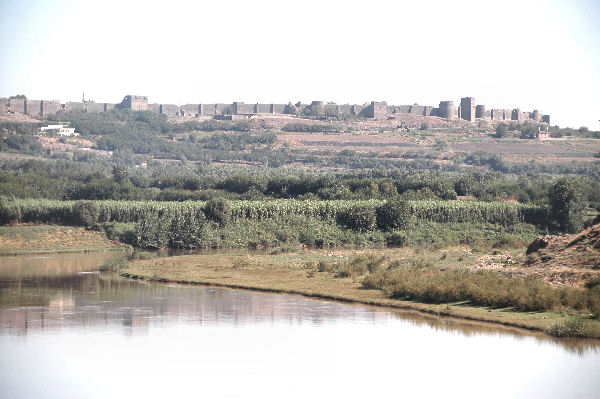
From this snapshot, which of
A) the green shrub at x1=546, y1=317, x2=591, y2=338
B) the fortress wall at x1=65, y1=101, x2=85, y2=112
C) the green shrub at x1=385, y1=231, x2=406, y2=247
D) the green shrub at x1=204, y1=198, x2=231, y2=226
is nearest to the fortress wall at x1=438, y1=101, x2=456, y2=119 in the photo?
the fortress wall at x1=65, y1=101, x2=85, y2=112

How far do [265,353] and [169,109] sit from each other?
16303cm

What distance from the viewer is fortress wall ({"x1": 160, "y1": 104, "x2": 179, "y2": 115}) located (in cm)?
18288

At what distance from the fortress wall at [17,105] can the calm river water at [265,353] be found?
133775mm

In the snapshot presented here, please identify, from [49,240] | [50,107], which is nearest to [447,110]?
[50,107]

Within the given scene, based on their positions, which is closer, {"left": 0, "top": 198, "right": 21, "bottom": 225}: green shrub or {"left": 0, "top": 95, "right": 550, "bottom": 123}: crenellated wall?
{"left": 0, "top": 198, "right": 21, "bottom": 225}: green shrub

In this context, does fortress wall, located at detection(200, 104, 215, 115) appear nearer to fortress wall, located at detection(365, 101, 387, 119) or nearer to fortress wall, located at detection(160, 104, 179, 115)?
fortress wall, located at detection(160, 104, 179, 115)

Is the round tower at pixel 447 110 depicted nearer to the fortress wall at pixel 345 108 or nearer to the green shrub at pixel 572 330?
the fortress wall at pixel 345 108

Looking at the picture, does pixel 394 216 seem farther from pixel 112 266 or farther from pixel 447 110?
pixel 447 110

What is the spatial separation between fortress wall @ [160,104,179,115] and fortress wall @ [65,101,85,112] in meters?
16.4

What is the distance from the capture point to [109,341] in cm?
2619

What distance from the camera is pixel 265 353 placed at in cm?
2503

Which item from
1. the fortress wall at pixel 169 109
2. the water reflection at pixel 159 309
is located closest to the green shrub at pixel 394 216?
the water reflection at pixel 159 309

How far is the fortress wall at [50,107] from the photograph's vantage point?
165m

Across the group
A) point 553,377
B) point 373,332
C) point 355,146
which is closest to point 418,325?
point 373,332
